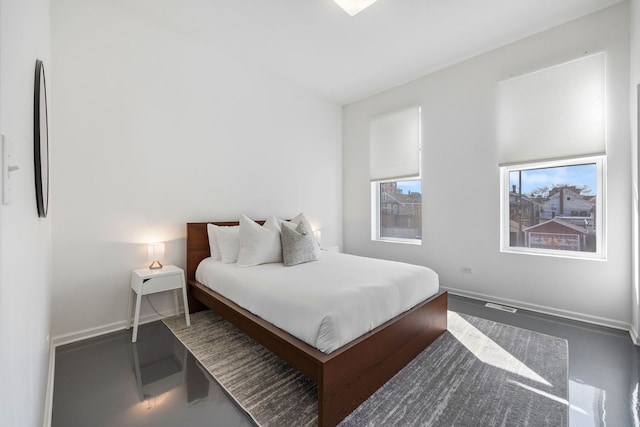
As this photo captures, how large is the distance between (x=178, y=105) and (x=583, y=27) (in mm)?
4201

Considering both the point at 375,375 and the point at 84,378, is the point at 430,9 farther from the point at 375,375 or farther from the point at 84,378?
the point at 84,378

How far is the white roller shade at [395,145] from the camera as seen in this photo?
13.3 ft

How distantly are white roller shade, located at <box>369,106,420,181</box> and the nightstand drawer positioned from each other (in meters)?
3.19

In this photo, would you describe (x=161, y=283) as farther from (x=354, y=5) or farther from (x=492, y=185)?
(x=492, y=185)

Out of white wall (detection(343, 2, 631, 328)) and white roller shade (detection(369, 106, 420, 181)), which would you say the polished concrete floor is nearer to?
white wall (detection(343, 2, 631, 328))

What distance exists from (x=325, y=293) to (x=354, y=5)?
2.60 meters

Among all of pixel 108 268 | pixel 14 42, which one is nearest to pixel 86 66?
pixel 108 268

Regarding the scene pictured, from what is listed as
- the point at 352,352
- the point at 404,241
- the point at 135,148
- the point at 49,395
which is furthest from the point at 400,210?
the point at 49,395

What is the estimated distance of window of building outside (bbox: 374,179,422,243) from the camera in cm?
413

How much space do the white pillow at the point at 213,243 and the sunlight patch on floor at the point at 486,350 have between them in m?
2.48

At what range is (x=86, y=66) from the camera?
2502 mm

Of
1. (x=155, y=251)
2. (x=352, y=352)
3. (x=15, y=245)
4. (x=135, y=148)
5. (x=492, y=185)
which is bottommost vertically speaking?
(x=352, y=352)

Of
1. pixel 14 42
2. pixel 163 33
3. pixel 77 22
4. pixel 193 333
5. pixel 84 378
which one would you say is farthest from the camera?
pixel 163 33

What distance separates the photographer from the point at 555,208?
9.96 feet
